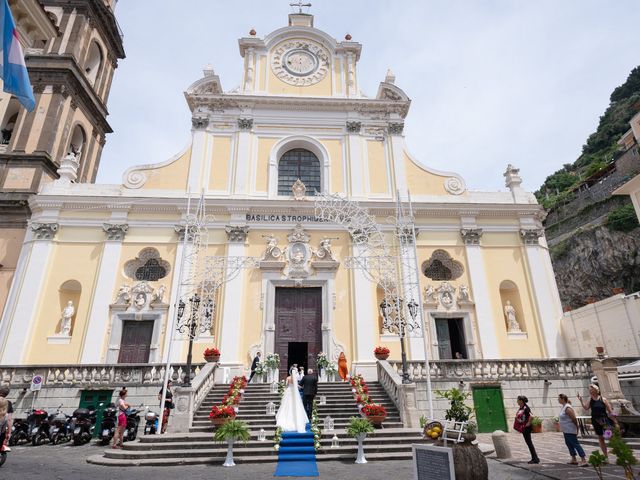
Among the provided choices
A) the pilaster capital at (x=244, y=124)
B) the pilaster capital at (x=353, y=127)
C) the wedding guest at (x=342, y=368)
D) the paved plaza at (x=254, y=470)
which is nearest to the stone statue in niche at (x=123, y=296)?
the paved plaza at (x=254, y=470)

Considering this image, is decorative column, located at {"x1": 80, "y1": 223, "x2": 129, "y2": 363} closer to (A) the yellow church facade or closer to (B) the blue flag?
(A) the yellow church facade

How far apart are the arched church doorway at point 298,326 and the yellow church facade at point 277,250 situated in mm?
56

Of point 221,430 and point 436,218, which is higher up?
point 436,218

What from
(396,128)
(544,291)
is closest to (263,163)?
(396,128)

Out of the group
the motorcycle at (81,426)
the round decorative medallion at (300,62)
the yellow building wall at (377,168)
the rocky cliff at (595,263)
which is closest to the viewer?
the motorcycle at (81,426)

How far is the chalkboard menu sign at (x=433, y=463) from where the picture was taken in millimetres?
4137

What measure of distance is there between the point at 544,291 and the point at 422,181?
7090 millimetres

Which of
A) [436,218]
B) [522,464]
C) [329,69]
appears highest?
[329,69]

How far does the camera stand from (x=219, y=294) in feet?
54.4

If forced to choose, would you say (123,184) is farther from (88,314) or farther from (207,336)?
(207,336)

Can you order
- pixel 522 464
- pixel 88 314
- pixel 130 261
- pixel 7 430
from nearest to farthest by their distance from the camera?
pixel 7 430 < pixel 522 464 < pixel 88 314 < pixel 130 261

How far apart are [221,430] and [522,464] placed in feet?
18.9

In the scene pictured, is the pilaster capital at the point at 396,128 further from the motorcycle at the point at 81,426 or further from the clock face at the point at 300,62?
the motorcycle at the point at 81,426

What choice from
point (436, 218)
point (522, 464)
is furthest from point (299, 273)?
point (522, 464)
